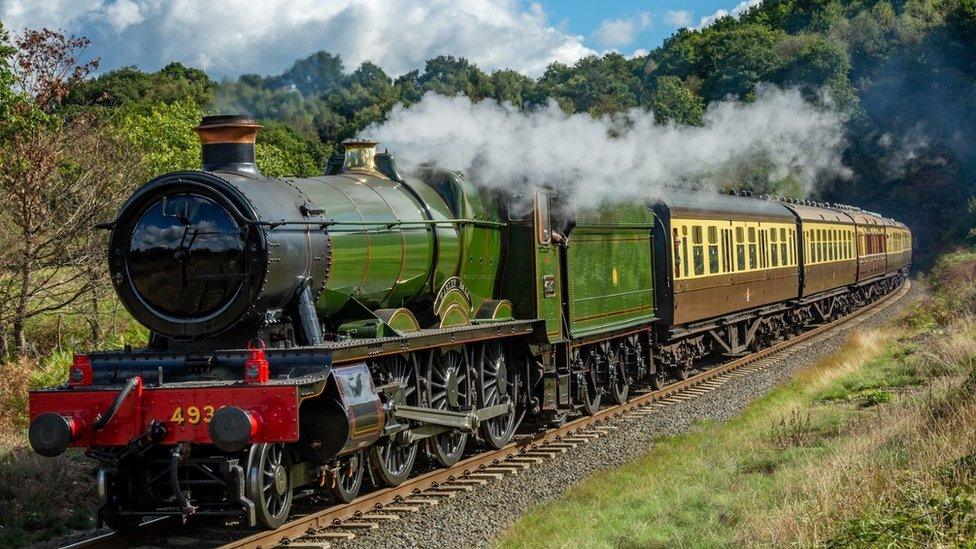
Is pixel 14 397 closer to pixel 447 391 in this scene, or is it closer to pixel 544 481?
pixel 447 391

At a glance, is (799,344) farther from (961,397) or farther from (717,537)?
(717,537)

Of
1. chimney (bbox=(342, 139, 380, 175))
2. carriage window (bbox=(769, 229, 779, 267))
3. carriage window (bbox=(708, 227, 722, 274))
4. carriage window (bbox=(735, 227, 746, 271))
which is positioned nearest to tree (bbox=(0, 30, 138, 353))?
chimney (bbox=(342, 139, 380, 175))

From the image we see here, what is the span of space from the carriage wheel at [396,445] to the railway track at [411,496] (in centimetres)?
15

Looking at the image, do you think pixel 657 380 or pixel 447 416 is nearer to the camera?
pixel 447 416

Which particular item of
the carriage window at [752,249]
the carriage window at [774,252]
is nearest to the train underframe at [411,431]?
the carriage window at [752,249]

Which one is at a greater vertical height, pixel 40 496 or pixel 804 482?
pixel 804 482

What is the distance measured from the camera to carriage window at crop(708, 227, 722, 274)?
58.9ft

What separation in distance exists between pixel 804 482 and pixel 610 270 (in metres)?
6.40

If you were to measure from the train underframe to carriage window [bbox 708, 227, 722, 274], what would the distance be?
1.88m

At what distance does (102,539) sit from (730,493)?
16.3 feet

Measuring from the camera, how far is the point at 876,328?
2416 centimetres

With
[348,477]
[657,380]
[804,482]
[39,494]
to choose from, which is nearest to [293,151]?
[39,494]

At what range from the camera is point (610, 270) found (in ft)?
45.6

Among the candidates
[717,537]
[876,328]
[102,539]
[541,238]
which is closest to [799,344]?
[876,328]
